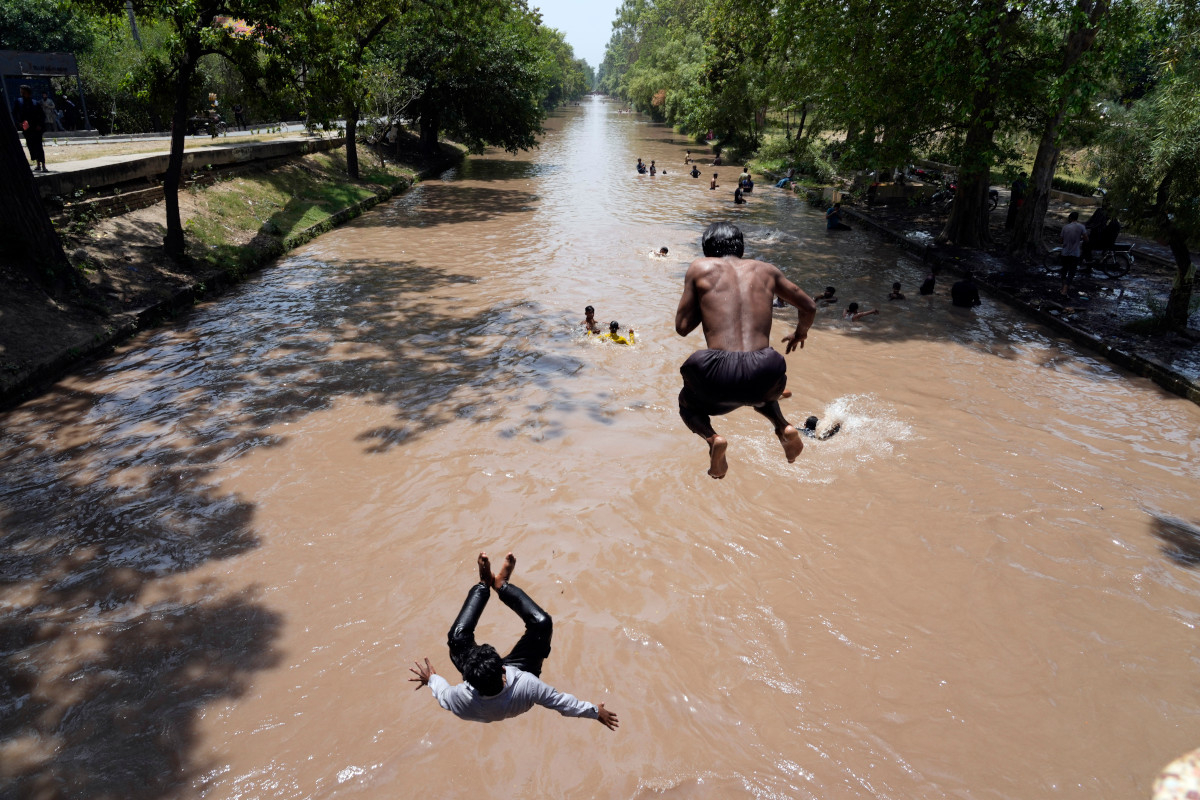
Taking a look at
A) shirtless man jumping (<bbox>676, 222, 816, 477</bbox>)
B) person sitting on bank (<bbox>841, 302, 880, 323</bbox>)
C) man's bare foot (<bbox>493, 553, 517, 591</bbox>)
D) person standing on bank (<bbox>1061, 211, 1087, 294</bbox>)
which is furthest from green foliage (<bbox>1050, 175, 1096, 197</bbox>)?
man's bare foot (<bbox>493, 553, 517, 591</bbox>)

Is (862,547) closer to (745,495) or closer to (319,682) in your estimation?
(745,495)

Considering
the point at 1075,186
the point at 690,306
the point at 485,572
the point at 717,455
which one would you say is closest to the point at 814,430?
the point at 717,455

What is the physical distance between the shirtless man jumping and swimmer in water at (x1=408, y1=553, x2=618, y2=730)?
1.42 m

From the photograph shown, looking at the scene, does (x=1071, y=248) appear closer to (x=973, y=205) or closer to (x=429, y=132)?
(x=973, y=205)

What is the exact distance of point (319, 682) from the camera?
192 inches

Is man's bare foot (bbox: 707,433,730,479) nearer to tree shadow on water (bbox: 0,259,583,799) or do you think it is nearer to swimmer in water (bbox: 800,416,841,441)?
tree shadow on water (bbox: 0,259,583,799)

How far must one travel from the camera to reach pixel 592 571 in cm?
612

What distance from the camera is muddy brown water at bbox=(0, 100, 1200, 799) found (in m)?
4.42

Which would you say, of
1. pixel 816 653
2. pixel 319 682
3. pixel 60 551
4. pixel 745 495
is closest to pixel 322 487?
pixel 60 551

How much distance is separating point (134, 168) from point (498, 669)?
1553 centimetres

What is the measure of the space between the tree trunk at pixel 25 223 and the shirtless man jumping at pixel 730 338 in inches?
449

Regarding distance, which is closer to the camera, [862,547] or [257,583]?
[257,583]

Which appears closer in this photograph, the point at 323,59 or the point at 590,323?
the point at 590,323

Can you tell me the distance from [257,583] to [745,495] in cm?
490
